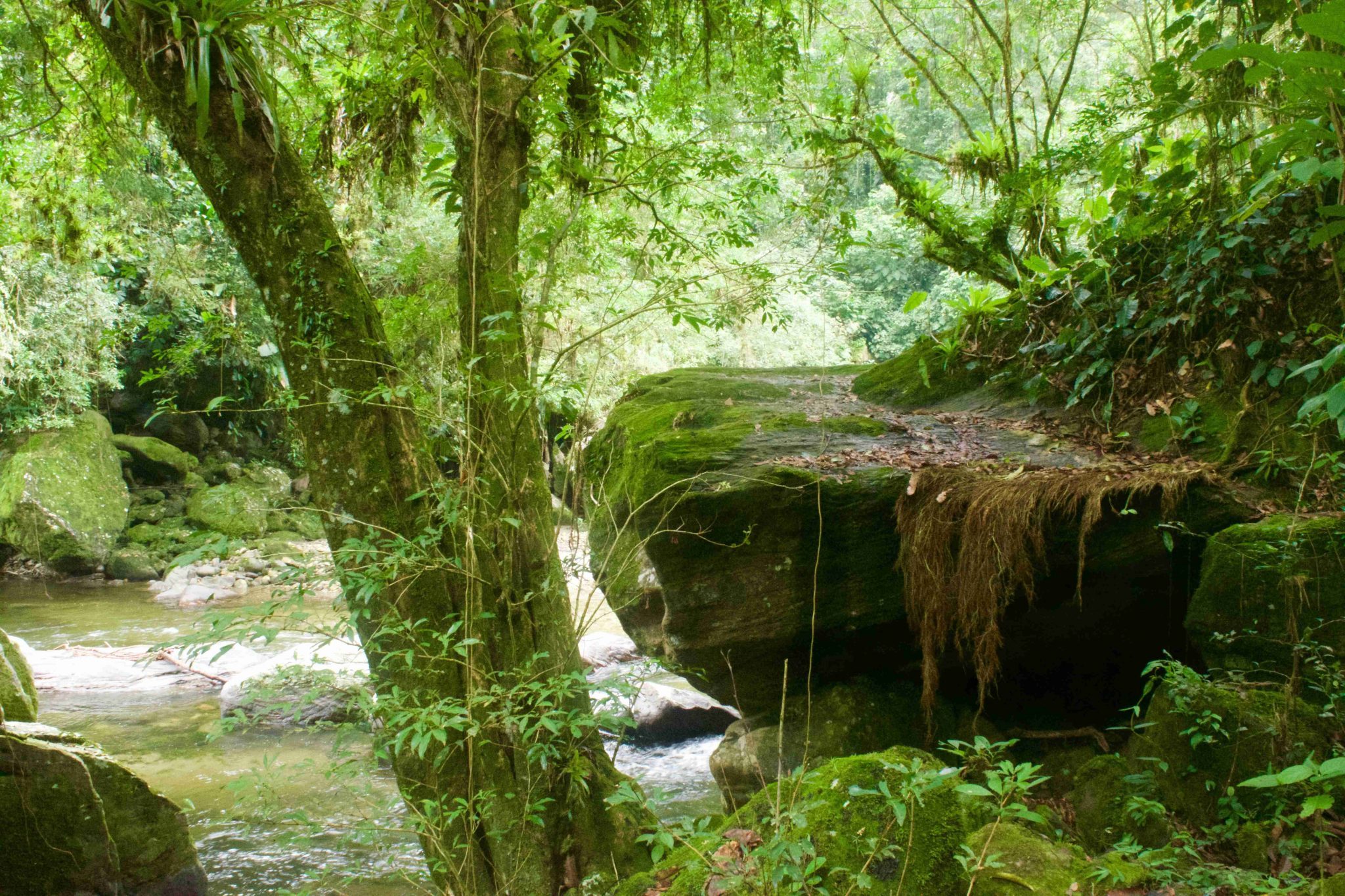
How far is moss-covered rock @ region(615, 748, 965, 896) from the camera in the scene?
207cm

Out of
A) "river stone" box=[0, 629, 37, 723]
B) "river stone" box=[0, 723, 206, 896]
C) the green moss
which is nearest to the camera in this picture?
"river stone" box=[0, 723, 206, 896]

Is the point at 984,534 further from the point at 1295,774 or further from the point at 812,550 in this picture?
the point at 1295,774

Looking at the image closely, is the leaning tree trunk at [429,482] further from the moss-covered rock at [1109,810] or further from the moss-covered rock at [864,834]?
the moss-covered rock at [1109,810]

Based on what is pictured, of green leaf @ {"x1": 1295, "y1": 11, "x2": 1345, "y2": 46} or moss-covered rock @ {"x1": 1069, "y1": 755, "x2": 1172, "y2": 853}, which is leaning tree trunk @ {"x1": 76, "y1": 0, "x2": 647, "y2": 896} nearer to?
moss-covered rock @ {"x1": 1069, "y1": 755, "x2": 1172, "y2": 853}

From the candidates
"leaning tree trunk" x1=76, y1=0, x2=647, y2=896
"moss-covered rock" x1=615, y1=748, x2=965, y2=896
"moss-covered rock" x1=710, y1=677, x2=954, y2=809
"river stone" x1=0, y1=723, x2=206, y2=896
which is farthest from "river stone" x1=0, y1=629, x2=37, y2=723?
"moss-covered rock" x1=615, y1=748, x2=965, y2=896

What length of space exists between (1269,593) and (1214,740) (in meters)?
0.70

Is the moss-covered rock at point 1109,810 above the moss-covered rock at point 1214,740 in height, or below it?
below

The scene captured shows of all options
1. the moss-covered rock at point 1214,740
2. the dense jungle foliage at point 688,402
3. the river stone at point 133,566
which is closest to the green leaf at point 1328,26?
the dense jungle foliage at point 688,402

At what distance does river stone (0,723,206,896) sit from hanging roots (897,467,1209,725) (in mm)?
4104

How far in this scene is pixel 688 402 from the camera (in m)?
4.80

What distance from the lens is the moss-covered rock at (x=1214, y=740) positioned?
2.64m

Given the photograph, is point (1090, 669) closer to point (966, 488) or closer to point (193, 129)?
point (966, 488)

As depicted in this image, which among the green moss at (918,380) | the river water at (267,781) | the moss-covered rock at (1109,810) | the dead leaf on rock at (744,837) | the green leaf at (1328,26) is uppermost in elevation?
the green leaf at (1328,26)

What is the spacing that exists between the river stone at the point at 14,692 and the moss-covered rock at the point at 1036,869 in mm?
5103
